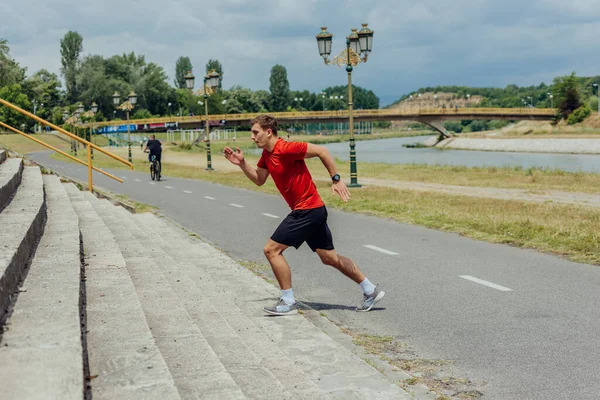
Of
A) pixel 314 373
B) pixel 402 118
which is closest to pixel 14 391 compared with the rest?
pixel 314 373

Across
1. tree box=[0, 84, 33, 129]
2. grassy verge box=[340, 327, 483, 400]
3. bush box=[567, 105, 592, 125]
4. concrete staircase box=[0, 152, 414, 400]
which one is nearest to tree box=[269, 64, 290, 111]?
tree box=[0, 84, 33, 129]

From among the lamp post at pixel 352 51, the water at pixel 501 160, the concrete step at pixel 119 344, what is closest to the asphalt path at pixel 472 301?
the concrete step at pixel 119 344

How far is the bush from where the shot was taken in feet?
354

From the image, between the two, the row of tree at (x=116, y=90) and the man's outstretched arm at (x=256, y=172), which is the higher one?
the row of tree at (x=116, y=90)

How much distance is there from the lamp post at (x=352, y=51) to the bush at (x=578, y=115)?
8776cm

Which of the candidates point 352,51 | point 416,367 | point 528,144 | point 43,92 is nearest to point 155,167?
point 352,51

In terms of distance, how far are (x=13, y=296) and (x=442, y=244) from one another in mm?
7835

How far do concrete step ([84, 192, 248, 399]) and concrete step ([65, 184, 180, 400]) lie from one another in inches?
7.9

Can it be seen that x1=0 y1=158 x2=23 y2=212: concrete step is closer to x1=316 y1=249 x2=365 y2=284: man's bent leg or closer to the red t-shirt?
the red t-shirt

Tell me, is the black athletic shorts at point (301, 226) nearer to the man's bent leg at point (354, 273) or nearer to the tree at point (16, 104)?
the man's bent leg at point (354, 273)

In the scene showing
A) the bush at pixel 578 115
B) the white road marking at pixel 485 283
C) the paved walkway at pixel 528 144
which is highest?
the bush at pixel 578 115

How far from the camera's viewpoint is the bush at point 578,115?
10800 cm

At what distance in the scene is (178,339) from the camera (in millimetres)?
5441

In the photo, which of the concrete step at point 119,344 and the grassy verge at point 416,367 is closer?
the concrete step at point 119,344
